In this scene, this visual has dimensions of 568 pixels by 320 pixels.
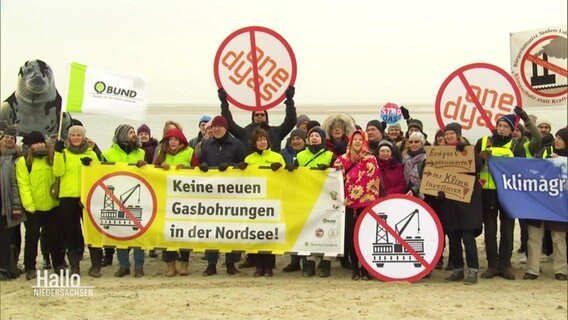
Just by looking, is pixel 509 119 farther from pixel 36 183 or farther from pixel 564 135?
pixel 36 183

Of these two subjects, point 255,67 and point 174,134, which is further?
point 174,134

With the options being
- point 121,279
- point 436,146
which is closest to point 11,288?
point 121,279

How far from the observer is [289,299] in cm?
674

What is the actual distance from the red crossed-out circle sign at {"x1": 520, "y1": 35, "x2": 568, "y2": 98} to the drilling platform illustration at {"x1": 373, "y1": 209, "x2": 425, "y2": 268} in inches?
94.5

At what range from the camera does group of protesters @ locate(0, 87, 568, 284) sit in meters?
7.58

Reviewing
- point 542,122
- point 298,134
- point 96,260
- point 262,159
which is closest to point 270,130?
point 298,134

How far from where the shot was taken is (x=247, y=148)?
27.0ft

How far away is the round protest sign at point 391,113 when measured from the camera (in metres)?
10.9

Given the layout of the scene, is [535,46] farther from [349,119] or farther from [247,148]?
[247,148]

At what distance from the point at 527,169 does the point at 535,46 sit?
1.65 metres

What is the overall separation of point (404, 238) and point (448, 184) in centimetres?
81

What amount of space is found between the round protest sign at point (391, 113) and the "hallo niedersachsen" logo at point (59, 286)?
570 cm

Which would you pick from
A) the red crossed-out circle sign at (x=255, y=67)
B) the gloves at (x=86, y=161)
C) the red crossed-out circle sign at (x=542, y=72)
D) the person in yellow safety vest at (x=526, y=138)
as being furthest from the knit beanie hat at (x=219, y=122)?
the red crossed-out circle sign at (x=542, y=72)

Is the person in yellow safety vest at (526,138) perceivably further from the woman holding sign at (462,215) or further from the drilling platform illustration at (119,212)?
the drilling platform illustration at (119,212)
